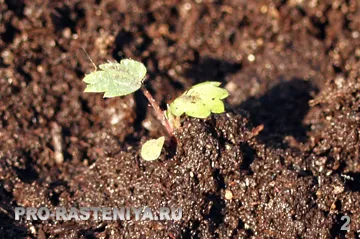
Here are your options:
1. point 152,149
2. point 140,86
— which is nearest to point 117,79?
point 140,86

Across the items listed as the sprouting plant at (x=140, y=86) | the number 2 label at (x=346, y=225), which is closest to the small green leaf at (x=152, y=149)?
the sprouting plant at (x=140, y=86)

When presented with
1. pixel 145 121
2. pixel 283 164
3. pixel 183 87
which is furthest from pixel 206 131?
pixel 183 87

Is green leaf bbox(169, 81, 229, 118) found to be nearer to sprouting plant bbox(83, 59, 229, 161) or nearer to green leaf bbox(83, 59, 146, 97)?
sprouting plant bbox(83, 59, 229, 161)

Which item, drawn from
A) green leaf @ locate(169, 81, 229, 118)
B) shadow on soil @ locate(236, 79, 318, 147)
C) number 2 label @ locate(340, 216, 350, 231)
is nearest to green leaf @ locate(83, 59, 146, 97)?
green leaf @ locate(169, 81, 229, 118)

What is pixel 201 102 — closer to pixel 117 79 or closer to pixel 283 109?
pixel 117 79

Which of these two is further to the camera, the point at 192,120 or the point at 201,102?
the point at 192,120

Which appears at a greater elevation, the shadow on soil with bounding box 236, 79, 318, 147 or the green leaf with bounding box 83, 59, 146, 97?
the shadow on soil with bounding box 236, 79, 318, 147

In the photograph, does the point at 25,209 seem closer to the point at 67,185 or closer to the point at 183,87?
the point at 67,185

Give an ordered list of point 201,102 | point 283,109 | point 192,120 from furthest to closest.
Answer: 1. point 283,109
2. point 192,120
3. point 201,102
